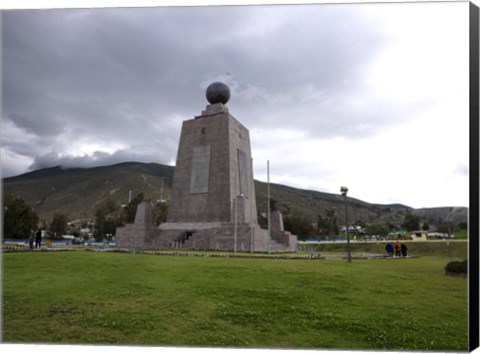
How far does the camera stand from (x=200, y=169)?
2714 centimetres

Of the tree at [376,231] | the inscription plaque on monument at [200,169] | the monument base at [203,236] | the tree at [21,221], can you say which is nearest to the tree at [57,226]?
the tree at [21,221]

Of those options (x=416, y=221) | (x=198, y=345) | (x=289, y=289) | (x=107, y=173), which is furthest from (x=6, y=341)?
(x=107, y=173)

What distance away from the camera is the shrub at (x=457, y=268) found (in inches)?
307

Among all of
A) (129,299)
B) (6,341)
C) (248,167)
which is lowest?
(6,341)

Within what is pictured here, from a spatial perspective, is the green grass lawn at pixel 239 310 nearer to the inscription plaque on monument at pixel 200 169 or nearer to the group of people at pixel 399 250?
the group of people at pixel 399 250

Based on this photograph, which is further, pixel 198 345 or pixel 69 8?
pixel 69 8

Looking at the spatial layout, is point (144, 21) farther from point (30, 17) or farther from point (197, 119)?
point (197, 119)

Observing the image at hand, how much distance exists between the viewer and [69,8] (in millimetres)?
8750

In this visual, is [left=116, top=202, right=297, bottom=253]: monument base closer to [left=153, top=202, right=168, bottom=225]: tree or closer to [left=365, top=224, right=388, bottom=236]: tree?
[left=153, top=202, right=168, bottom=225]: tree

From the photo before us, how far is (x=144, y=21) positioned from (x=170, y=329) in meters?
7.42

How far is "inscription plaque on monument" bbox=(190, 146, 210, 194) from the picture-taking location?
26656mm

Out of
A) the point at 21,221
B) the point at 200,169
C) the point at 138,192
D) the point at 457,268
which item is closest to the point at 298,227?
the point at 200,169

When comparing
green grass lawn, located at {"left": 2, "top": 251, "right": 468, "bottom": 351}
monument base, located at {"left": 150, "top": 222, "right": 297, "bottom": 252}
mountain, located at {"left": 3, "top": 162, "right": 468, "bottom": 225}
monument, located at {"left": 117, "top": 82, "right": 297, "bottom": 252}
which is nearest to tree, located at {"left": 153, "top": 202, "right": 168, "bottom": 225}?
mountain, located at {"left": 3, "top": 162, "right": 468, "bottom": 225}

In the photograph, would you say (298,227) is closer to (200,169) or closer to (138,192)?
(200,169)
